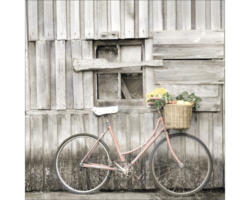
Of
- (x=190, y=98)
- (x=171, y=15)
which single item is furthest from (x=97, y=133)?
(x=171, y=15)

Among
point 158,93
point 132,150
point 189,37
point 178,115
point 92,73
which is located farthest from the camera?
point 92,73

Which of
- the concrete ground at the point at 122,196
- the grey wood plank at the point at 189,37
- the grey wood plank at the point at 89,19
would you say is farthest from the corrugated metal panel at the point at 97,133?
the grey wood plank at the point at 89,19

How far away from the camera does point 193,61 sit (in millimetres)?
5305

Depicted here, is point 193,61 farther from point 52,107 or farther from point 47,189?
point 47,189

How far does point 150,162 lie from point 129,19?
85.9 inches

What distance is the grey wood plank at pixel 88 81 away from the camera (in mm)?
5367

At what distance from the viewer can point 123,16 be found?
17.4ft

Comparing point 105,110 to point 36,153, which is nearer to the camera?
point 105,110

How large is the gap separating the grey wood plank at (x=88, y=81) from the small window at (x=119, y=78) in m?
0.09

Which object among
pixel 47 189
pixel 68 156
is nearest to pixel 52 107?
pixel 68 156

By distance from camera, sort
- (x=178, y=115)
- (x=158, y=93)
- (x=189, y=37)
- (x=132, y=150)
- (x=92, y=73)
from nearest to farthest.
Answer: (x=178, y=115)
(x=158, y=93)
(x=132, y=150)
(x=189, y=37)
(x=92, y=73)

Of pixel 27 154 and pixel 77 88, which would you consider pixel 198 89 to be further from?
pixel 27 154

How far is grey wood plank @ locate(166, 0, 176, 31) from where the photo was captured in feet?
17.4

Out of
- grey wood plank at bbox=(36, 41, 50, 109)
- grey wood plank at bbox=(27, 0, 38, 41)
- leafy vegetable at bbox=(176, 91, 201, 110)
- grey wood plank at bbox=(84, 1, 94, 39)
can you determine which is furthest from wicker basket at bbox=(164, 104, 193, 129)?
grey wood plank at bbox=(27, 0, 38, 41)
